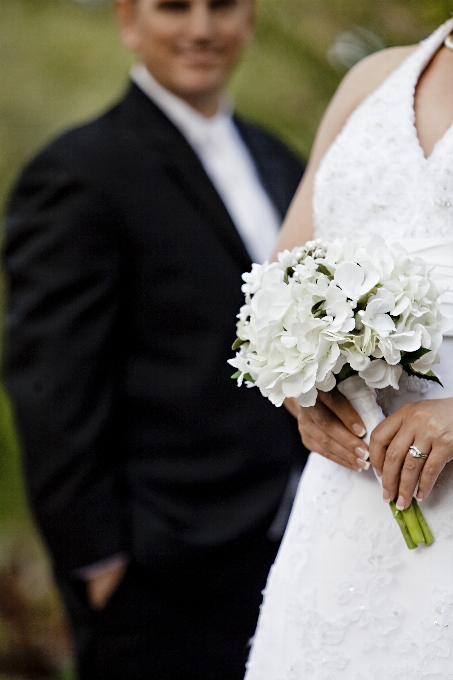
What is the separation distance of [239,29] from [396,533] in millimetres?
2001

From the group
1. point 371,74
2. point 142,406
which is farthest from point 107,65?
point 371,74

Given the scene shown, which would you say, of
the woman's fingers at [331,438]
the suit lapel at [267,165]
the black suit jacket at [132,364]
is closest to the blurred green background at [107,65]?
the suit lapel at [267,165]

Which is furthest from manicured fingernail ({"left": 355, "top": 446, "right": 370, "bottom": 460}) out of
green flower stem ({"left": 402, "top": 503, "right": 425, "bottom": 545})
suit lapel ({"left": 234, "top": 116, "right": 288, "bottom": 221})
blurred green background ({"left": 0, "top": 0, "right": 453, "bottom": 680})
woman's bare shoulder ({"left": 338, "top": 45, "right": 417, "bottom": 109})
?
blurred green background ({"left": 0, "top": 0, "right": 453, "bottom": 680})

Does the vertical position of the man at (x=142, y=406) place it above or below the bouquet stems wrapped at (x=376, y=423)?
below

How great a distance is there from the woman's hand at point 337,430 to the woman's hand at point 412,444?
44mm

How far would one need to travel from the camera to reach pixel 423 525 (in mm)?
1388

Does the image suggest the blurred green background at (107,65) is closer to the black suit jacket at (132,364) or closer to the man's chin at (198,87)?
the man's chin at (198,87)

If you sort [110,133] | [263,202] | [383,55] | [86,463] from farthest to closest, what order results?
[263,202] < [110,133] < [86,463] < [383,55]

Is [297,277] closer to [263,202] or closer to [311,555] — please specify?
[311,555]

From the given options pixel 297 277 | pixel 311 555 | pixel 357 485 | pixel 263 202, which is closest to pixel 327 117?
pixel 297 277

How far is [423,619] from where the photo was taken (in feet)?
4.55

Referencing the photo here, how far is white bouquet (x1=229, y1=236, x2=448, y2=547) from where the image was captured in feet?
4.17

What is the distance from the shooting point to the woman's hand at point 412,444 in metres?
1.31

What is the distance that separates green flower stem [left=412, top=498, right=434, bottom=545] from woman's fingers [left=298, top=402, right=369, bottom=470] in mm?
98
